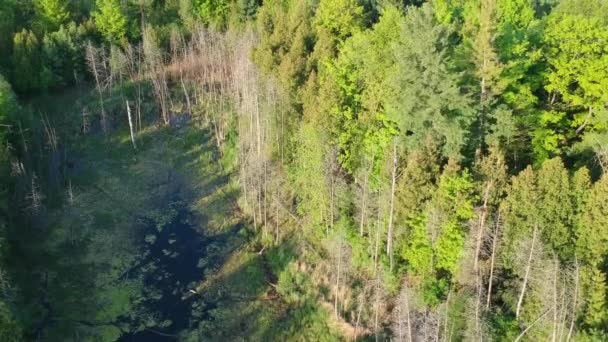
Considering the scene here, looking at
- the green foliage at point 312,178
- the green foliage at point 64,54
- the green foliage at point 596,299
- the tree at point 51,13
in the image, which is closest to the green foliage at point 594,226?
the green foliage at point 596,299

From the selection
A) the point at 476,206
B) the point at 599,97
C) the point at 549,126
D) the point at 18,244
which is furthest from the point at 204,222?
the point at 599,97

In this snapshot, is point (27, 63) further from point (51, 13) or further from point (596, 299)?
point (596, 299)

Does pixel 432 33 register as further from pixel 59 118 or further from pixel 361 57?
pixel 59 118

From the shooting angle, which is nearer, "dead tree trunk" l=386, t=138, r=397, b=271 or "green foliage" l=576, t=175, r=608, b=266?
"green foliage" l=576, t=175, r=608, b=266

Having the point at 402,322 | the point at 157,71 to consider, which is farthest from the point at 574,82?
the point at 157,71

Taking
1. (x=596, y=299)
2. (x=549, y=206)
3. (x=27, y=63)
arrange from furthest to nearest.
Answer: (x=27, y=63)
(x=549, y=206)
(x=596, y=299)

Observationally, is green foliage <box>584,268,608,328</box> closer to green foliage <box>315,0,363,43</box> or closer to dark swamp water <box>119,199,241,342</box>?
dark swamp water <box>119,199,241,342</box>

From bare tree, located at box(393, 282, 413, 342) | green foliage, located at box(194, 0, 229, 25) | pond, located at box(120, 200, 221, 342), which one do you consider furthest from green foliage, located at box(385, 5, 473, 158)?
green foliage, located at box(194, 0, 229, 25)
